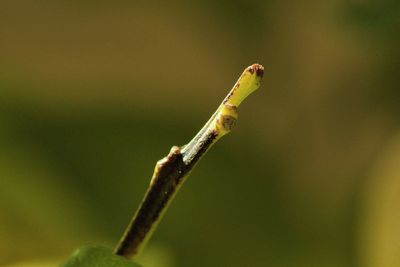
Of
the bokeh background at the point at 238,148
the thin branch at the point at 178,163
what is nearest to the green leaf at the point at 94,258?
the thin branch at the point at 178,163

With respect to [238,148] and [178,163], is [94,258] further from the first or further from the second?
[238,148]

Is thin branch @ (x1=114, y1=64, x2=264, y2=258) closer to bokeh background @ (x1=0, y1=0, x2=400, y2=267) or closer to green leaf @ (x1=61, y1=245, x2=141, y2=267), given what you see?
green leaf @ (x1=61, y1=245, x2=141, y2=267)

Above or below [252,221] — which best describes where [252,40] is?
above

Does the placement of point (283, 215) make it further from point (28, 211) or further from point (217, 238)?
point (28, 211)

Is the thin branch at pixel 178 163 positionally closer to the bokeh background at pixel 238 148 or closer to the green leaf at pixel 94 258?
the green leaf at pixel 94 258

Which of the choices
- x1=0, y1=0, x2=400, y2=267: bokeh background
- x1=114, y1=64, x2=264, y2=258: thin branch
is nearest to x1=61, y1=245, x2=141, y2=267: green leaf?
x1=114, y1=64, x2=264, y2=258: thin branch

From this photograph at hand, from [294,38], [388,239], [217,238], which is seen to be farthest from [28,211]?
[294,38]
